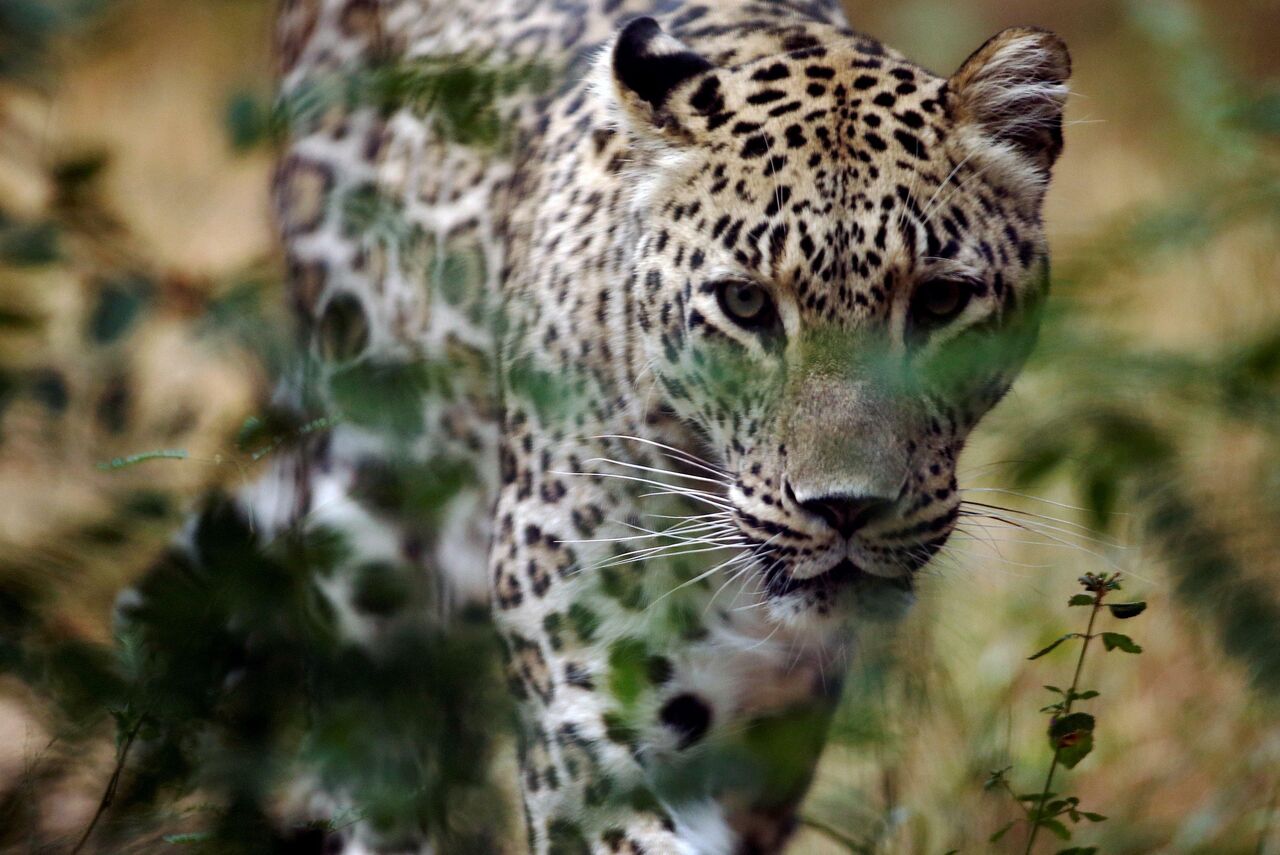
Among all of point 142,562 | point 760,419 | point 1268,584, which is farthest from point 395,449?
point 760,419

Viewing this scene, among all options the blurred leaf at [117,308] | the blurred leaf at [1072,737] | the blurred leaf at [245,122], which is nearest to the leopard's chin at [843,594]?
the blurred leaf at [1072,737]

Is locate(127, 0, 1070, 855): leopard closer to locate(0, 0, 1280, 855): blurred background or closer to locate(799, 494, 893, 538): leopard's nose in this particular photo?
locate(799, 494, 893, 538): leopard's nose

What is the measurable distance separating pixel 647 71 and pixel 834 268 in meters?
0.93

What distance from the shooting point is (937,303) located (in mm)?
4211

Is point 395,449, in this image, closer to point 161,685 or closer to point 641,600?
point 161,685

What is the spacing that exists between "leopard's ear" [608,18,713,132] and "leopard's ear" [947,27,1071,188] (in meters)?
0.77

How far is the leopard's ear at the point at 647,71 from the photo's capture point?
4605 millimetres

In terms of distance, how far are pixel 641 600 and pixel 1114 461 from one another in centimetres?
237

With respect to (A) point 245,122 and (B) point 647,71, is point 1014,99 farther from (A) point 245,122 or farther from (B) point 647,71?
(A) point 245,122

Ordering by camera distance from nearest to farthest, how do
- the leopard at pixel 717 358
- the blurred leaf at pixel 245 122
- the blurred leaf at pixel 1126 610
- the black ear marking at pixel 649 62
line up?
the blurred leaf at pixel 245 122, the blurred leaf at pixel 1126 610, the leopard at pixel 717 358, the black ear marking at pixel 649 62

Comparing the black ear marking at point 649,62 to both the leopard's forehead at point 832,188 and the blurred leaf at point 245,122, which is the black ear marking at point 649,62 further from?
the blurred leaf at point 245,122

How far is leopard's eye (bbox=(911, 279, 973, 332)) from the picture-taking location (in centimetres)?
419

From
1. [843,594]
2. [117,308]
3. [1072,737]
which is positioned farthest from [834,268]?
[117,308]

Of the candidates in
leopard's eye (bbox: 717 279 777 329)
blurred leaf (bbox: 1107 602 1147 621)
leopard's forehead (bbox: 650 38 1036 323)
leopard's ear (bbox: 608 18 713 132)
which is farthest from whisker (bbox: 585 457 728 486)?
blurred leaf (bbox: 1107 602 1147 621)
